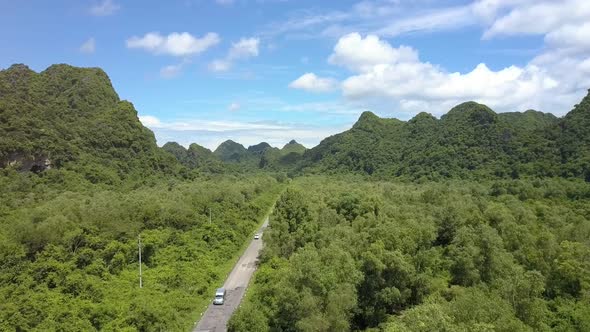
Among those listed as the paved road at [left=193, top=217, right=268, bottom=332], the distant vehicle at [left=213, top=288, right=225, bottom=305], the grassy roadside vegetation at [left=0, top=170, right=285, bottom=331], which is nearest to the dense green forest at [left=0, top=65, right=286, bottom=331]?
the grassy roadside vegetation at [left=0, top=170, right=285, bottom=331]

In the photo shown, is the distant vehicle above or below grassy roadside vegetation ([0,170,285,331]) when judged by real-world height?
below

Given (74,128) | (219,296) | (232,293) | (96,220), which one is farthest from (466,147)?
(74,128)

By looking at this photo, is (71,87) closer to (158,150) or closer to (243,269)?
(158,150)

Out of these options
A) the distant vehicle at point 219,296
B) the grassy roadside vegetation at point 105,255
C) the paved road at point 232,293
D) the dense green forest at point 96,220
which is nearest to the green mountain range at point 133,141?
the dense green forest at point 96,220

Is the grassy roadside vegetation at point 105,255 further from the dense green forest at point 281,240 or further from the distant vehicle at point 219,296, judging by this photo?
the distant vehicle at point 219,296

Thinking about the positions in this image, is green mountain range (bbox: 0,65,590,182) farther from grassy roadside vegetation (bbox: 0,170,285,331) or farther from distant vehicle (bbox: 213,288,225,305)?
distant vehicle (bbox: 213,288,225,305)

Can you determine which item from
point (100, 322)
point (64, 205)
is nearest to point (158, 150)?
point (64, 205)
